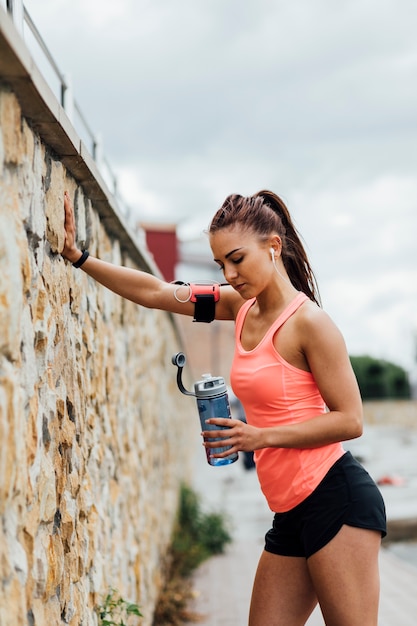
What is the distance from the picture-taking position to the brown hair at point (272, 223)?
110 inches

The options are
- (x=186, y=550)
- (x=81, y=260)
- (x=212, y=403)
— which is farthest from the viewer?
(x=186, y=550)

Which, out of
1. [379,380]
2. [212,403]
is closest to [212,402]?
[212,403]

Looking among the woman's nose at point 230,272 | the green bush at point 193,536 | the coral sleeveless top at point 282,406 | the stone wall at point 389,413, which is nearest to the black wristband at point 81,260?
the woman's nose at point 230,272

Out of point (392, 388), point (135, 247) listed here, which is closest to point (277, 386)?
point (135, 247)

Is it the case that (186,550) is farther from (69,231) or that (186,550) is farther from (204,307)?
(69,231)

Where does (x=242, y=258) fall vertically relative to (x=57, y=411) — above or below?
above

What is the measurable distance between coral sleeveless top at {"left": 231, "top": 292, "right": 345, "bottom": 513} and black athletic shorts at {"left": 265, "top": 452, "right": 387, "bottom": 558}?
0.09 ft

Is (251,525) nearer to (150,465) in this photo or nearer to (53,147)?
(150,465)

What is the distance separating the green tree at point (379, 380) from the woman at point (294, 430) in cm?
4429

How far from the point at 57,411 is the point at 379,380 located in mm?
46207

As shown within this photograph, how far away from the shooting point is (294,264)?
2.99m

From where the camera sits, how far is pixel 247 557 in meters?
7.85

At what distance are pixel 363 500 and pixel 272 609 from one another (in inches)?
20.6

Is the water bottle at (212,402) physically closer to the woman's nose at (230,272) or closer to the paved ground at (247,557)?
the woman's nose at (230,272)
